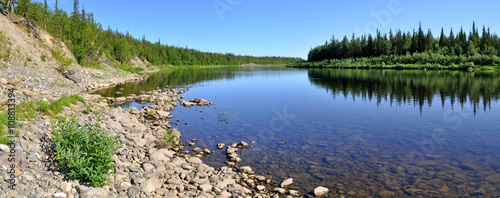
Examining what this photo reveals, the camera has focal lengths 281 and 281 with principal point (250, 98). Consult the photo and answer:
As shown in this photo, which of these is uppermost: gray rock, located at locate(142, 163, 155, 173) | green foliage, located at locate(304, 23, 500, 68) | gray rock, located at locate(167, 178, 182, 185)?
green foliage, located at locate(304, 23, 500, 68)

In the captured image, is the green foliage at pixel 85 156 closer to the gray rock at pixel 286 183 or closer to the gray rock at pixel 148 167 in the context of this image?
the gray rock at pixel 148 167

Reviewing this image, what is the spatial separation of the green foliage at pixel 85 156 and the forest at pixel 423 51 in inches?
4305

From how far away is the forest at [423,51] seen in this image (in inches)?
3801

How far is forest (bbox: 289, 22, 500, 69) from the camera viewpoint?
96.5 metres

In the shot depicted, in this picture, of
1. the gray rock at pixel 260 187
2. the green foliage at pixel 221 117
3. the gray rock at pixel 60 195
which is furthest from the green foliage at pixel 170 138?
the gray rock at pixel 60 195

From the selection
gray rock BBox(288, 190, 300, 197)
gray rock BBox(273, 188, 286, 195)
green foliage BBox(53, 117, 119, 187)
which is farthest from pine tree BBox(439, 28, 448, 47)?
green foliage BBox(53, 117, 119, 187)

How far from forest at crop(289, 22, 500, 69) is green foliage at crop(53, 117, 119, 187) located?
109 metres

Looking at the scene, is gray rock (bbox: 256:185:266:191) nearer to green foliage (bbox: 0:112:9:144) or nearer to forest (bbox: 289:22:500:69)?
green foliage (bbox: 0:112:9:144)

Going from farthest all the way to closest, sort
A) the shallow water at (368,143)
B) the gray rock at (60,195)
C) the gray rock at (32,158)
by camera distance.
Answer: the shallow water at (368,143)
the gray rock at (32,158)
the gray rock at (60,195)

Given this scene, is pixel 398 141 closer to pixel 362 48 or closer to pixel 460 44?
pixel 460 44

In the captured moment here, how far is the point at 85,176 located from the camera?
762cm

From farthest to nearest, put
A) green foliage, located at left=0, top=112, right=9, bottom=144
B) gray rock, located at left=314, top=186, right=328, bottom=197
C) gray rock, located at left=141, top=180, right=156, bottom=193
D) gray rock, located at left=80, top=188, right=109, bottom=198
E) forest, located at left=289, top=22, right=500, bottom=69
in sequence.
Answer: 1. forest, located at left=289, top=22, right=500, bottom=69
2. gray rock, located at left=314, top=186, right=328, bottom=197
3. gray rock, located at left=141, top=180, right=156, bottom=193
4. green foliage, located at left=0, top=112, right=9, bottom=144
5. gray rock, located at left=80, top=188, right=109, bottom=198

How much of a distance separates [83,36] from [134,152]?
6379 cm

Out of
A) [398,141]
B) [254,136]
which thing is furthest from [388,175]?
[254,136]
